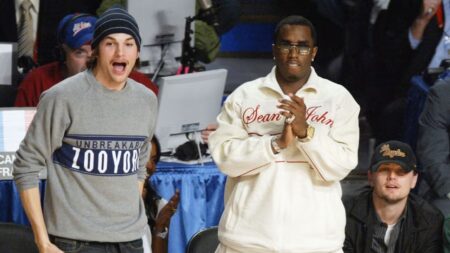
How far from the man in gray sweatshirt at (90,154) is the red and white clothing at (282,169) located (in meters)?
0.37

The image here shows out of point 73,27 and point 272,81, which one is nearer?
point 272,81

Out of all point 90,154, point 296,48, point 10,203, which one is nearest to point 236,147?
point 296,48

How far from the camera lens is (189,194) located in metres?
5.43

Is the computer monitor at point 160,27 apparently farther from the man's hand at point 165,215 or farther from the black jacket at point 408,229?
the black jacket at point 408,229

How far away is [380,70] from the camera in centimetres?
747

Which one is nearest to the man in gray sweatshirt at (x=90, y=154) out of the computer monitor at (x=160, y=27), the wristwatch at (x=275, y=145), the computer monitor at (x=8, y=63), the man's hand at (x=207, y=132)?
the wristwatch at (x=275, y=145)

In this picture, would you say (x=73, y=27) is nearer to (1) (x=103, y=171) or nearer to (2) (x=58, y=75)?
(2) (x=58, y=75)

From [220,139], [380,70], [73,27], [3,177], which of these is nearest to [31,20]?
[73,27]

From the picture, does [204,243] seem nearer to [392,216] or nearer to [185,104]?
[392,216]

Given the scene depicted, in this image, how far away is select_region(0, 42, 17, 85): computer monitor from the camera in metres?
5.59

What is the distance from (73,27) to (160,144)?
0.77m

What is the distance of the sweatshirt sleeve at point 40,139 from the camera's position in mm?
3406

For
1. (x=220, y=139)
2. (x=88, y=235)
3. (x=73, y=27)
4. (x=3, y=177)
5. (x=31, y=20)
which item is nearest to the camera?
(x=88, y=235)

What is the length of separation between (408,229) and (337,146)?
55.9 inches
